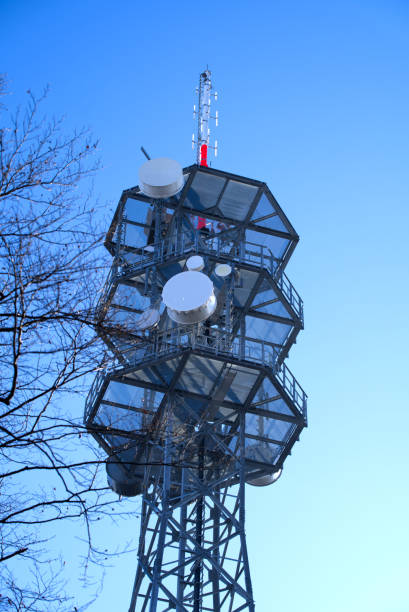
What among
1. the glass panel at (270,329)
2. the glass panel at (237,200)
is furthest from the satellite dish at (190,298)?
the glass panel at (237,200)

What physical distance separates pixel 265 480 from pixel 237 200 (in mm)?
9597

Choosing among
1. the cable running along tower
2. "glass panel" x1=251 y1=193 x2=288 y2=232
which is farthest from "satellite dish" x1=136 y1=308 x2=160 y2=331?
"glass panel" x1=251 y1=193 x2=288 y2=232

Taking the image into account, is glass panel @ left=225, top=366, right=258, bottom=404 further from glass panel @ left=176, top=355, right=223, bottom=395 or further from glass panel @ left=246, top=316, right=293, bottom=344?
glass panel @ left=246, top=316, right=293, bottom=344

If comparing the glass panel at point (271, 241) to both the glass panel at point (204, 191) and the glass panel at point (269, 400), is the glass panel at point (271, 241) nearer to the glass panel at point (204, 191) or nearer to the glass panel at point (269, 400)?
the glass panel at point (204, 191)

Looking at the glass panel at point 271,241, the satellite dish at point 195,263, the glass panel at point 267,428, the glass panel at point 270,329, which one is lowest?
the glass panel at point 267,428

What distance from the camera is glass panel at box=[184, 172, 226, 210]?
27250mm

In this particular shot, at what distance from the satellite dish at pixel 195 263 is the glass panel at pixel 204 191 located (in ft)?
12.6

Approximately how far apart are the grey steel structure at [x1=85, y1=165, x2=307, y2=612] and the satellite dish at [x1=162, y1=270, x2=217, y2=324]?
2.80 ft

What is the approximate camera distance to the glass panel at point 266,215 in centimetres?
2787

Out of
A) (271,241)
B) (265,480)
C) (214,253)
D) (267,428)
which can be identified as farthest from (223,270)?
(265,480)

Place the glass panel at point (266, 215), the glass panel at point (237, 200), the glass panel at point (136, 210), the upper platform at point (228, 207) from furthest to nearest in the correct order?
the glass panel at point (136, 210) → the glass panel at point (266, 215) → the glass panel at point (237, 200) → the upper platform at point (228, 207)

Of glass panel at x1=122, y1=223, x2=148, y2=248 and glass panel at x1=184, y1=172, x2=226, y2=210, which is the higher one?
glass panel at x1=184, y1=172, x2=226, y2=210

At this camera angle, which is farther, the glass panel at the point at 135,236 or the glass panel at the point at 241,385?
the glass panel at the point at 135,236

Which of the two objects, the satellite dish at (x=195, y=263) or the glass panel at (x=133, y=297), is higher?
the glass panel at (x=133, y=297)
